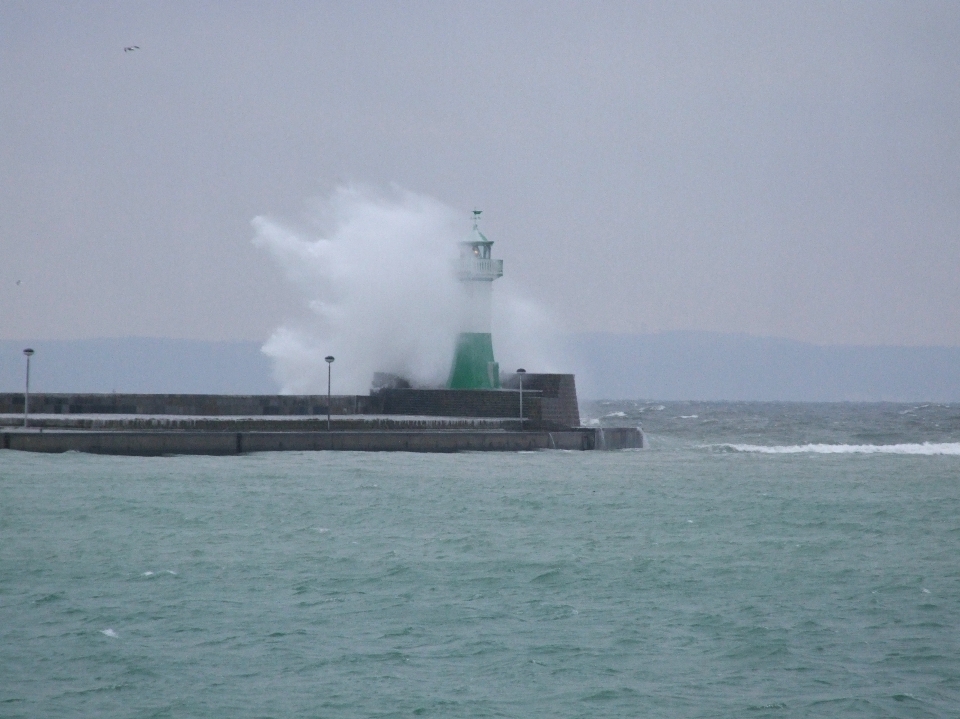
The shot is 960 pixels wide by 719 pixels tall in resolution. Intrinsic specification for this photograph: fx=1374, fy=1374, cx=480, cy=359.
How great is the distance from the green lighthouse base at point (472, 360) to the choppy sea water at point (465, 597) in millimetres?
9809

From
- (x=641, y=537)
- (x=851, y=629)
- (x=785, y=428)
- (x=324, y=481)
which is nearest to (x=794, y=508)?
(x=641, y=537)

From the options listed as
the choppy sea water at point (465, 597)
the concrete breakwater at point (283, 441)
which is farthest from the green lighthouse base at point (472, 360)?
the choppy sea water at point (465, 597)

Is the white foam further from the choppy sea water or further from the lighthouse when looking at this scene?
the choppy sea water

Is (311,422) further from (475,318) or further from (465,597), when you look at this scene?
(465,597)

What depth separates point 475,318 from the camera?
32375mm

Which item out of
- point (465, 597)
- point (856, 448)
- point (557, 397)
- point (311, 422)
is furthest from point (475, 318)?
point (465, 597)

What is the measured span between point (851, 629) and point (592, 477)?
12.9 meters

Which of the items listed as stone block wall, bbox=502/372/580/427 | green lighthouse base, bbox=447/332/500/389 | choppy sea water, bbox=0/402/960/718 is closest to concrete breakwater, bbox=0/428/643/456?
stone block wall, bbox=502/372/580/427

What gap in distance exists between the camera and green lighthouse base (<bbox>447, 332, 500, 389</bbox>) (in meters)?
32.2

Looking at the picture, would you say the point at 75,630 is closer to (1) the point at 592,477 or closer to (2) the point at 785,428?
(1) the point at 592,477

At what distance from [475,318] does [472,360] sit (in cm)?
100

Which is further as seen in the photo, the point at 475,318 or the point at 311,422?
the point at 475,318

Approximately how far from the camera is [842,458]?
31234mm

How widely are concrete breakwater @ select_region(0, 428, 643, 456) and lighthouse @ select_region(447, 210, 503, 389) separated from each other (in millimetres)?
3529
